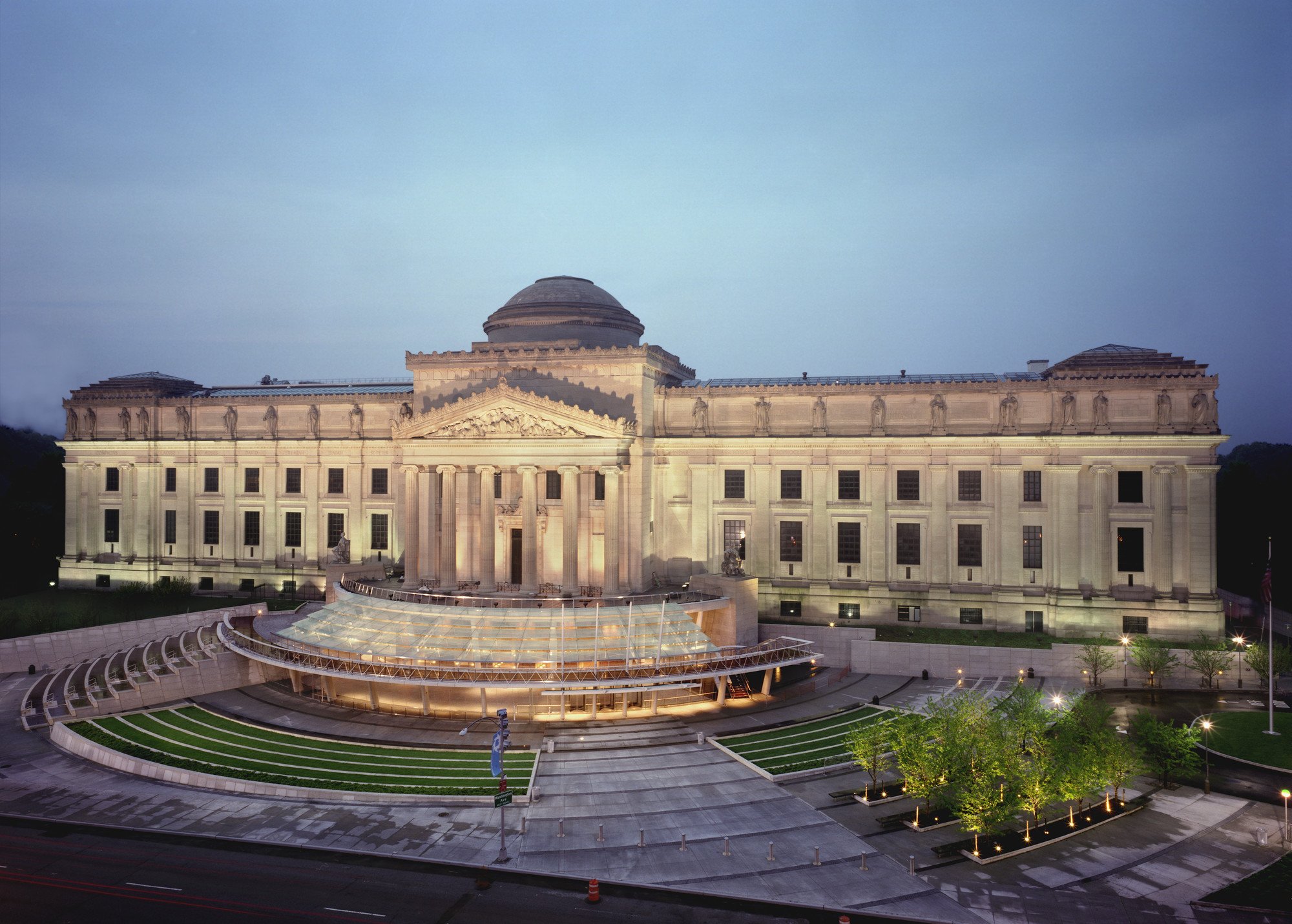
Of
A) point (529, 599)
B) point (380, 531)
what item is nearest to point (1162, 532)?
point (529, 599)

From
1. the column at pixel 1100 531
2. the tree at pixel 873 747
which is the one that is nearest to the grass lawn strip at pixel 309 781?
the tree at pixel 873 747

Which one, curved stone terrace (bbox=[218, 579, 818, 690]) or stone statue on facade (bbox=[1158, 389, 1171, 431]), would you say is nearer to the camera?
curved stone terrace (bbox=[218, 579, 818, 690])

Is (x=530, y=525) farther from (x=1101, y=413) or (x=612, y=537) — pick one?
(x=1101, y=413)

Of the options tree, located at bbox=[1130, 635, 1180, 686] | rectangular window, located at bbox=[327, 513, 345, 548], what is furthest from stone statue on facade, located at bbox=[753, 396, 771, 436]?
rectangular window, located at bbox=[327, 513, 345, 548]

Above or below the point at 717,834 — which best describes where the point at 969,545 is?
above

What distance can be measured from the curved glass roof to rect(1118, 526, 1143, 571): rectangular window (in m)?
33.6

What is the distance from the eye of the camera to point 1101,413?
201ft

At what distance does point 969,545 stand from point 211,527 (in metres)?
75.7

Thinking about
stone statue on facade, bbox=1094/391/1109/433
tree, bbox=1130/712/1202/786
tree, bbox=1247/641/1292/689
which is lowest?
tree, bbox=1130/712/1202/786

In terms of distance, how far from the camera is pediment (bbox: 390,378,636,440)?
62.6m

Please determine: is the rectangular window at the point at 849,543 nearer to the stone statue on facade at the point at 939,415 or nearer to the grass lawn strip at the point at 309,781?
the stone statue on facade at the point at 939,415

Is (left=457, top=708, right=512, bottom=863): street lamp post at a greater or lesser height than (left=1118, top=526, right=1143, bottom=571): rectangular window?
lesser

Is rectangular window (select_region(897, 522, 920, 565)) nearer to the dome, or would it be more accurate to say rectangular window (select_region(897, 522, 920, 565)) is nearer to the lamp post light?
the lamp post light

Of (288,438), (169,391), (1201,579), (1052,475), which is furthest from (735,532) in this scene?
(169,391)
